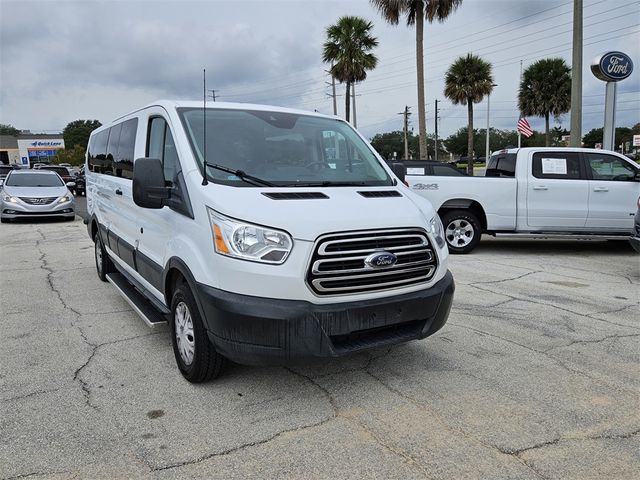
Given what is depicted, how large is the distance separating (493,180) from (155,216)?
22.6ft

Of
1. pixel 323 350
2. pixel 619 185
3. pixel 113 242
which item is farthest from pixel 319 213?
pixel 619 185

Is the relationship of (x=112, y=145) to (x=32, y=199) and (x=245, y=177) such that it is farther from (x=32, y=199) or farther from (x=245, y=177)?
(x=32, y=199)

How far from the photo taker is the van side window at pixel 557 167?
935 centimetres

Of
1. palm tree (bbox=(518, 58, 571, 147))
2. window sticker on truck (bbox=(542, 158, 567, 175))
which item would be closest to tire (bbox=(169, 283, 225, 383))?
window sticker on truck (bbox=(542, 158, 567, 175))

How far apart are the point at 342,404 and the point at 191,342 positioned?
1164 millimetres

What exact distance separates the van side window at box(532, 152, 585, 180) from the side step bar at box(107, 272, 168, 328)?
723 centimetres

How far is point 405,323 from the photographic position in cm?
360

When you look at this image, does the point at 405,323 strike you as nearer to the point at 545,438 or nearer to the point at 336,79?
the point at 545,438

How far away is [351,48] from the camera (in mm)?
29609

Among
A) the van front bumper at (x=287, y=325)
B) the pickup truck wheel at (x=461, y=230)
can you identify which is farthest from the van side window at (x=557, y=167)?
the van front bumper at (x=287, y=325)

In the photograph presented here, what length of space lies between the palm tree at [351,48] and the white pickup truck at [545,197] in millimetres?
21579

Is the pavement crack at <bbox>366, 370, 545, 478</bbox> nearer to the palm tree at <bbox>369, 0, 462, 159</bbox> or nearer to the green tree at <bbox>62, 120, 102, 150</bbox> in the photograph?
the palm tree at <bbox>369, 0, 462, 159</bbox>

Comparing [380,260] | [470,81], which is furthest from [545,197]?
[470,81]

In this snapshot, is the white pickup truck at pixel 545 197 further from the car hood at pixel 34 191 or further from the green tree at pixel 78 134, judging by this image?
the green tree at pixel 78 134
